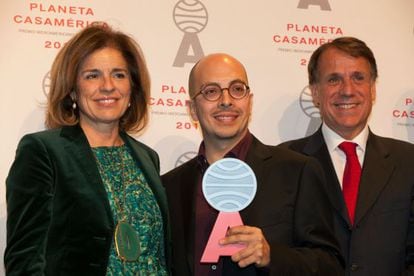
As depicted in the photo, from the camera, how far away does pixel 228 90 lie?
252cm

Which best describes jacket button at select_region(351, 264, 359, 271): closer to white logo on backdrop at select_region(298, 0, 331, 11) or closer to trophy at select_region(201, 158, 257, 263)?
trophy at select_region(201, 158, 257, 263)

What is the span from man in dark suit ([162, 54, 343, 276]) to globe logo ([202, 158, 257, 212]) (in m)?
0.13

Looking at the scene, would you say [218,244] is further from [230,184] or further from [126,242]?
[126,242]

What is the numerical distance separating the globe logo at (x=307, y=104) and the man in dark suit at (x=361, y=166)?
1.42 feet

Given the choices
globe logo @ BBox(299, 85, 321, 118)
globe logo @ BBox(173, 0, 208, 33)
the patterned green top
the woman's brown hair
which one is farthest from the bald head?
globe logo @ BBox(299, 85, 321, 118)

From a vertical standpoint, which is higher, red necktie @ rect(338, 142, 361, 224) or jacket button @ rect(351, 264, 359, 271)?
red necktie @ rect(338, 142, 361, 224)

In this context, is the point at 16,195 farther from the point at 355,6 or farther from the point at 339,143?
the point at 355,6

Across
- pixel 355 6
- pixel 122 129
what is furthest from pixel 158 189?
pixel 355 6

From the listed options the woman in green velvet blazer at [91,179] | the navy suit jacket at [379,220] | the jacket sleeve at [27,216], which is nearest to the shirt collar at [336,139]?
the navy suit jacket at [379,220]

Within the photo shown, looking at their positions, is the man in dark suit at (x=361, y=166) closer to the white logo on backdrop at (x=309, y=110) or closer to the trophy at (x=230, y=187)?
the white logo on backdrop at (x=309, y=110)

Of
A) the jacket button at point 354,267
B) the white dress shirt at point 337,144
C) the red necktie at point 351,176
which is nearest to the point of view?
the jacket button at point 354,267

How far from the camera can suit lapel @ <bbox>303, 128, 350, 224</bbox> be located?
2717mm

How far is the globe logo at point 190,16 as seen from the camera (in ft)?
11.3

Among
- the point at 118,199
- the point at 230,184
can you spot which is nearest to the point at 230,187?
the point at 230,184
